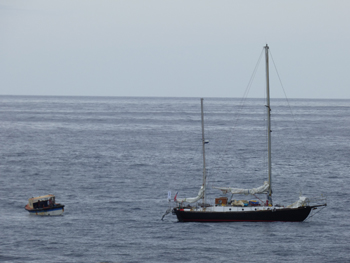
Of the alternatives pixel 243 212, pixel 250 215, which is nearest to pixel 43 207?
pixel 243 212

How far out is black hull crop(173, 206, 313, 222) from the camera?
179 feet

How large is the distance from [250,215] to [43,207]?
2212cm

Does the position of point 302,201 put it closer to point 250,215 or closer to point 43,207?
point 250,215

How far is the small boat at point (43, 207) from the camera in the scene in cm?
5825

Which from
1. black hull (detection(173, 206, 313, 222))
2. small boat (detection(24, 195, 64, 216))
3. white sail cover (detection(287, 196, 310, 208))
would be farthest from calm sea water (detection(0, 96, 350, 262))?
white sail cover (detection(287, 196, 310, 208))

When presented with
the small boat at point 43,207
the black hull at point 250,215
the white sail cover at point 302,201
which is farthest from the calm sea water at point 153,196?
the white sail cover at point 302,201

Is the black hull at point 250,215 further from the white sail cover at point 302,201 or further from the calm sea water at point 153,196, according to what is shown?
the calm sea water at point 153,196

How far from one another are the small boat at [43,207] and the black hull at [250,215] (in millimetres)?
12819

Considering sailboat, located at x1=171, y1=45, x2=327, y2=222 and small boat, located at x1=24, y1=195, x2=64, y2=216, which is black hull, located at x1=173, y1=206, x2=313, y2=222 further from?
small boat, located at x1=24, y1=195, x2=64, y2=216

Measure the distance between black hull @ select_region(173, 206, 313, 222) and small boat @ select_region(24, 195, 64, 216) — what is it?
12819mm

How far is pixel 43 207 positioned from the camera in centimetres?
5869

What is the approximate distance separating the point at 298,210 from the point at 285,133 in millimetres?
112932

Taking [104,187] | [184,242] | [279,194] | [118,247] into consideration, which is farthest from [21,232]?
[279,194]

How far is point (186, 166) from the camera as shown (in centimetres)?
9438
